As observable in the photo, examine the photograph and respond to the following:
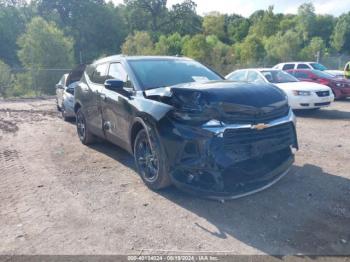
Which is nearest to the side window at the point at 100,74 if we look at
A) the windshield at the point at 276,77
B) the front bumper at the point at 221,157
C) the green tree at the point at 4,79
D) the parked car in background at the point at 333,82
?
the front bumper at the point at 221,157

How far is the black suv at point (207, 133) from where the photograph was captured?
3.90m

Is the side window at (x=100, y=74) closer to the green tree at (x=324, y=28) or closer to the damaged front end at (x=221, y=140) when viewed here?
the damaged front end at (x=221, y=140)

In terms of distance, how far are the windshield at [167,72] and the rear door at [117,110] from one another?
238 millimetres

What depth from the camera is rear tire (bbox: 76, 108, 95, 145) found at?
7.14 meters

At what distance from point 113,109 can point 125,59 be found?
84 centimetres

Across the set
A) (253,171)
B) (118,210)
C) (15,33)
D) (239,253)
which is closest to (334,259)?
(239,253)

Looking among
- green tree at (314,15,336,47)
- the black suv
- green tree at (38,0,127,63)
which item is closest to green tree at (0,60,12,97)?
the black suv

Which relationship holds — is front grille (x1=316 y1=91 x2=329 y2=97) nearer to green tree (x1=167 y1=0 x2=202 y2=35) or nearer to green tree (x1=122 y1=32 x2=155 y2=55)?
green tree (x1=122 y1=32 x2=155 y2=55)

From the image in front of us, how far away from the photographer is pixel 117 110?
17.6ft

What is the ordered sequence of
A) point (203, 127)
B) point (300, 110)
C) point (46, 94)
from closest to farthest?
point (203, 127)
point (300, 110)
point (46, 94)

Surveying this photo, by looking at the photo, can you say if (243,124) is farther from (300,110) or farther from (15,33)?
(15,33)

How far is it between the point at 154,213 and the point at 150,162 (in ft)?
2.75

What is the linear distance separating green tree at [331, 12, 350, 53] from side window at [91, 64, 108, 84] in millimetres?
57572

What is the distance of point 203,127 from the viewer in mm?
3926
